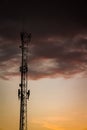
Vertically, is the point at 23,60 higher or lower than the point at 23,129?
higher

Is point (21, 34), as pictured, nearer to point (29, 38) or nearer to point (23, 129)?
point (29, 38)

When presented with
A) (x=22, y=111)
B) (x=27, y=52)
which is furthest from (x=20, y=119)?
(x=27, y=52)

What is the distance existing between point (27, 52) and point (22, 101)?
323 inches

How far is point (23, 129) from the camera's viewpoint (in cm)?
15700

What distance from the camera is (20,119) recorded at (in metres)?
157

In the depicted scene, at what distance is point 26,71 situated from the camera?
15762cm

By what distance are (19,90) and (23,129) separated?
6.50 m

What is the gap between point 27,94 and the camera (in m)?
157

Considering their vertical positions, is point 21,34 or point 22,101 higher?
point 21,34

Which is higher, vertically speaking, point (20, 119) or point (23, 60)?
point (23, 60)

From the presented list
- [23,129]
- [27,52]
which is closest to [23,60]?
[27,52]

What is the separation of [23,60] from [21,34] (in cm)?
489

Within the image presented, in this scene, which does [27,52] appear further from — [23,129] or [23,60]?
[23,129]

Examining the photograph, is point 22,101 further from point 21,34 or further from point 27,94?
point 21,34
